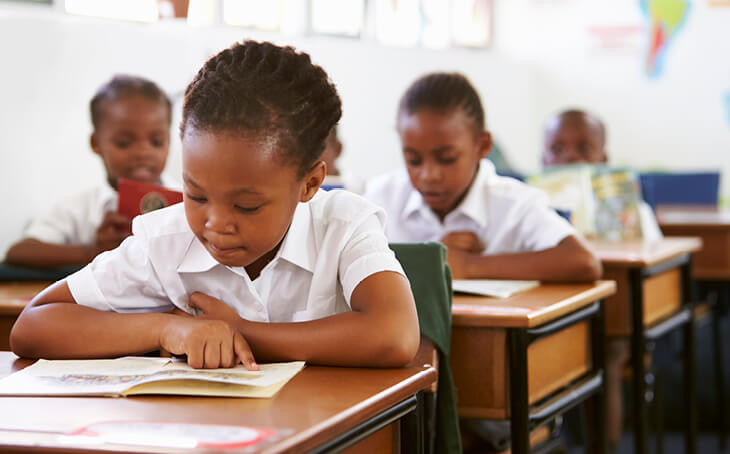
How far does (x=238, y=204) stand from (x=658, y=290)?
66.2 inches

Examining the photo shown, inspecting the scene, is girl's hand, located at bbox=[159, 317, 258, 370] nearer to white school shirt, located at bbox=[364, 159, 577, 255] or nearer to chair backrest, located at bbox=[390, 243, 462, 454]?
chair backrest, located at bbox=[390, 243, 462, 454]

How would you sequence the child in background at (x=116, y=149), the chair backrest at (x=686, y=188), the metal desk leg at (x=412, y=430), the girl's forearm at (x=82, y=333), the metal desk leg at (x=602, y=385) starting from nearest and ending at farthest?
the metal desk leg at (x=412, y=430) < the girl's forearm at (x=82, y=333) < the metal desk leg at (x=602, y=385) < the child in background at (x=116, y=149) < the chair backrest at (x=686, y=188)

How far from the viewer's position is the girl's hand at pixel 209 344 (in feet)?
3.58

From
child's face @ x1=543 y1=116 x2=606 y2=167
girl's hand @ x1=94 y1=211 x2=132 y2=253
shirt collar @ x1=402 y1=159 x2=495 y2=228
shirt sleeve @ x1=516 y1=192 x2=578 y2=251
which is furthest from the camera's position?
child's face @ x1=543 y1=116 x2=606 y2=167

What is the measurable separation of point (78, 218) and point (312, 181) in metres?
1.30

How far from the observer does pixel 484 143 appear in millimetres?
2291

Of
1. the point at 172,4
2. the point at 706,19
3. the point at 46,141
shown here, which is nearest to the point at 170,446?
the point at 46,141

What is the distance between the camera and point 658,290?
8.14 feet

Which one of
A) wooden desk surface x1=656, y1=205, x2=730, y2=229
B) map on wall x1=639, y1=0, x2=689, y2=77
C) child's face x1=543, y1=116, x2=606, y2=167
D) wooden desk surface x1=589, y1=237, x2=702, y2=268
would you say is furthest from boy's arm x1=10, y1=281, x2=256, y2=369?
map on wall x1=639, y1=0, x2=689, y2=77

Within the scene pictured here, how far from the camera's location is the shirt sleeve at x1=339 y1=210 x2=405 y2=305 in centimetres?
124

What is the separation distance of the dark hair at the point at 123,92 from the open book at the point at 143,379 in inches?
55.4

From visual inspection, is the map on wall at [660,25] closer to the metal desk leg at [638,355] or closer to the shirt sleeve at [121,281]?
the metal desk leg at [638,355]

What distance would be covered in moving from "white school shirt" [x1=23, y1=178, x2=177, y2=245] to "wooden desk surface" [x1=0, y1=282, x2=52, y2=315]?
26cm

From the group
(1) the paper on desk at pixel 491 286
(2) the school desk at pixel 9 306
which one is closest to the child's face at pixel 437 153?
(1) the paper on desk at pixel 491 286
